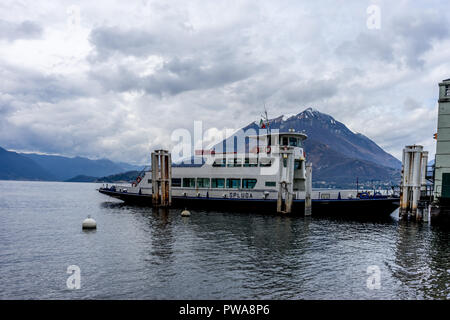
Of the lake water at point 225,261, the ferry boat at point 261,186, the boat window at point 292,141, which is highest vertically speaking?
the boat window at point 292,141

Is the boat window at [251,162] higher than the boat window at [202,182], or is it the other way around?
the boat window at [251,162]

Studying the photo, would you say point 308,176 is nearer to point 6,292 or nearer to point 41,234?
point 41,234

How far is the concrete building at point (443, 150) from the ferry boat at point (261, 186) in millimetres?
6671

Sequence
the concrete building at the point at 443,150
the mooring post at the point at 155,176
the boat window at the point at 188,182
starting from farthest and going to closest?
the boat window at the point at 188,182, the mooring post at the point at 155,176, the concrete building at the point at 443,150

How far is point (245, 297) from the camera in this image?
13.9 meters

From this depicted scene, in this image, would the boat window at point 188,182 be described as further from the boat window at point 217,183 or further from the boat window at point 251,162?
the boat window at point 251,162

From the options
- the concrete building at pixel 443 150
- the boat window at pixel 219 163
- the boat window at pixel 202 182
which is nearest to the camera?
the concrete building at pixel 443 150

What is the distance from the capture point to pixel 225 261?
18.9m

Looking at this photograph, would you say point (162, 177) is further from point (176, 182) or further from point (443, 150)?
point (443, 150)

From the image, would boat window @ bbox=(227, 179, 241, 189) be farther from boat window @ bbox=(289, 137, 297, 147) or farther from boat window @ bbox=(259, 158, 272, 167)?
boat window @ bbox=(289, 137, 297, 147)

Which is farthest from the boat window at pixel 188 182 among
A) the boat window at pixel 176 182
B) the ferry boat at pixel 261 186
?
the boat window at pixel 176 182

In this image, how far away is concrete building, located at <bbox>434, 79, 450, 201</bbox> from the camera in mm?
33406

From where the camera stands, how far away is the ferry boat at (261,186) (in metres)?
40.3

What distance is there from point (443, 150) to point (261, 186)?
2092 cm
